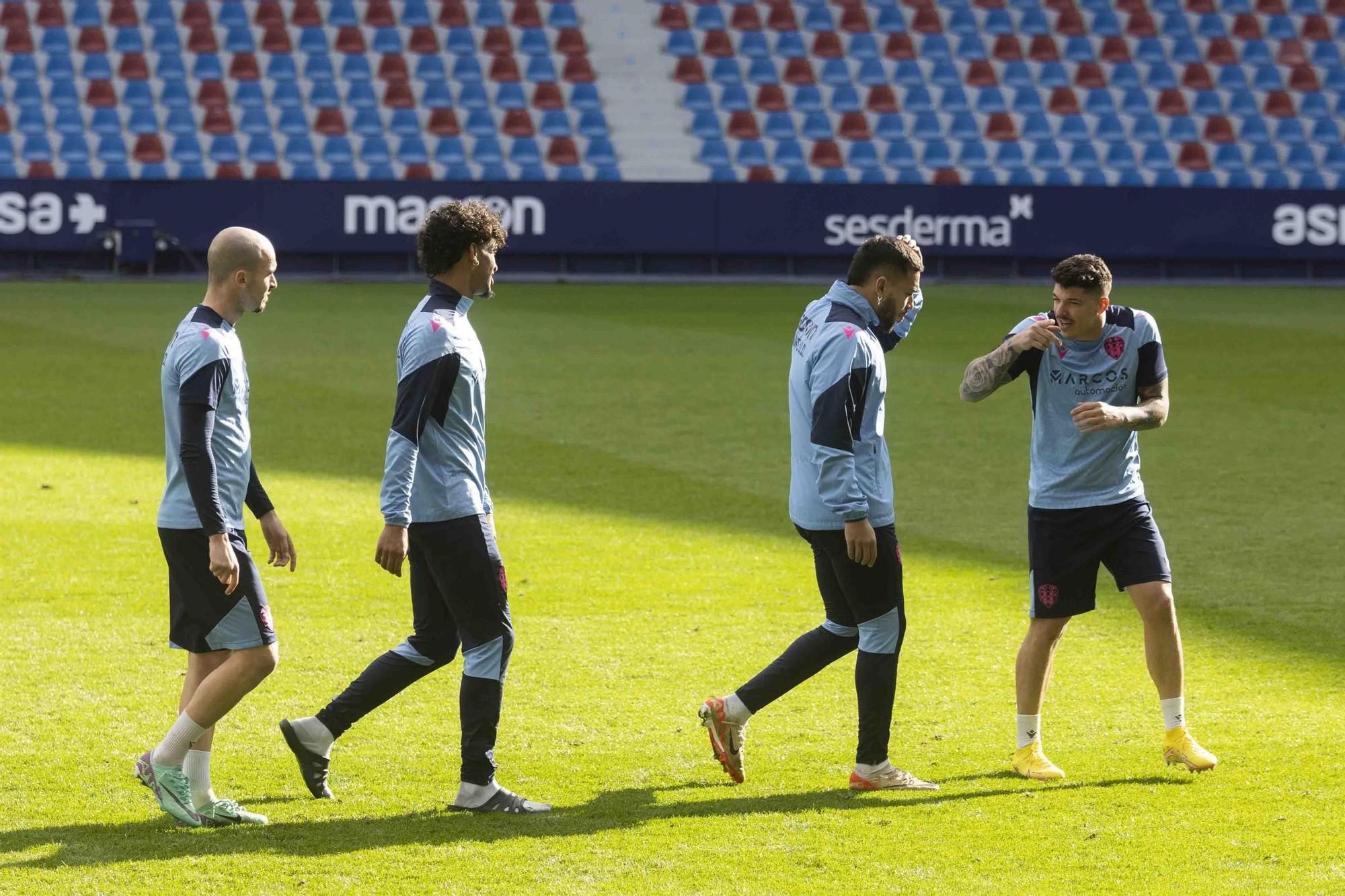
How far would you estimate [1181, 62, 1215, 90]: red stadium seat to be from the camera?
3303 centimetres

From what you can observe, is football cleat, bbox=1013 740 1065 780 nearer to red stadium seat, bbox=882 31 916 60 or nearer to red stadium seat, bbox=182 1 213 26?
red stadium seat, bbox=882 31 916 60

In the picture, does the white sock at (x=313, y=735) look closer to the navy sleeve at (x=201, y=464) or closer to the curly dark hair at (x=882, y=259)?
the navy sleeve at (x=201, y=464)

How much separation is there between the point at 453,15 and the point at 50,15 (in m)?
7.49

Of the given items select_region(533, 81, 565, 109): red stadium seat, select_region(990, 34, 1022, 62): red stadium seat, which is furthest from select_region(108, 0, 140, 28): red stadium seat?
select_region(990, 34, 1022, 62): red stadium seat

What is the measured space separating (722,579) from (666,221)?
19473 millimetres

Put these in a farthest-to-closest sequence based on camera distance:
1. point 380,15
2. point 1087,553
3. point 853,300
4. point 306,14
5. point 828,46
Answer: point 828,46, point 380,15, point 306,14, point 1087,553, point 853,300

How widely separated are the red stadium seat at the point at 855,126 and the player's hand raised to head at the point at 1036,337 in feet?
87.8

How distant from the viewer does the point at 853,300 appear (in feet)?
17.0

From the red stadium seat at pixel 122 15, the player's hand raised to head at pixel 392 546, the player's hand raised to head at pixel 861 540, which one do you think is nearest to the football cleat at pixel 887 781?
the player's hand raised to head at pixel 861 540

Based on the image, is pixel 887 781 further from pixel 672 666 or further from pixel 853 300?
pixel 672 666

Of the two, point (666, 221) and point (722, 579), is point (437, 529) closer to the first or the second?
point (722, 579)

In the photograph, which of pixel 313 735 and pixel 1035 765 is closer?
pixel 313 735

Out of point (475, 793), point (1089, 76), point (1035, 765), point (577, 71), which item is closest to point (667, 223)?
point (577, 71)

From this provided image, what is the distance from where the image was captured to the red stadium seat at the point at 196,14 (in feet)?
106
